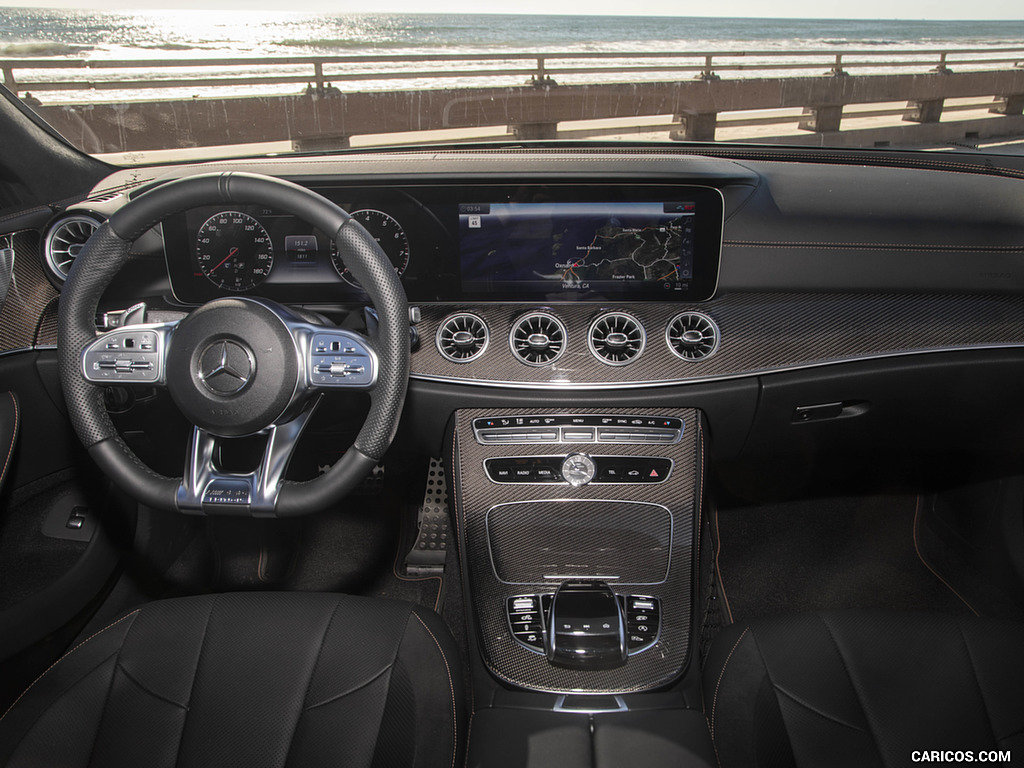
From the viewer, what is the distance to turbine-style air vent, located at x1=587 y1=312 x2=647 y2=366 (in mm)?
1858

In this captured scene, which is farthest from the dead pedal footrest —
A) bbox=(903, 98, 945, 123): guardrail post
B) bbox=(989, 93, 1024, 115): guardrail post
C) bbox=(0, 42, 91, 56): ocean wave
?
bbox=(989, 93, 1024, 115): guardrail post

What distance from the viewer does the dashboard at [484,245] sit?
1.82 m

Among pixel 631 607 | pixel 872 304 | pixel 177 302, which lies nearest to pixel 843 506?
pixel 872 304

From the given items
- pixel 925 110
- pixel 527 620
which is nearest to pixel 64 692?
pixel 527 620

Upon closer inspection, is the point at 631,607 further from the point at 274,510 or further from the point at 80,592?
the point at 80,592

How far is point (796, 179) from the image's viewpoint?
Result: 1.93 meters

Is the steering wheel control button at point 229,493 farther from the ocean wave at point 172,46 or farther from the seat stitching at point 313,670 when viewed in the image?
the ocean wave at point 172,46

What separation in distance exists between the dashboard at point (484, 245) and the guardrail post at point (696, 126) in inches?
17.2

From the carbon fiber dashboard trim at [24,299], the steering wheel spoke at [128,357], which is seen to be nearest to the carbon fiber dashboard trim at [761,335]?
the steering wheel spoke at [128,357]

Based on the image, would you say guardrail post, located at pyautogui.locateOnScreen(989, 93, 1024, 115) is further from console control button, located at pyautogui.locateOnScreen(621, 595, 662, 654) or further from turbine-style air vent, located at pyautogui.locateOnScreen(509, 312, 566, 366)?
console control button, located at pyautogui.locateOnScreen(621, 595, 662, 654)

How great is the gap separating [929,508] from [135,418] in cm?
263

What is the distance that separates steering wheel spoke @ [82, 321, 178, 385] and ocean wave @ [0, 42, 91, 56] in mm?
815

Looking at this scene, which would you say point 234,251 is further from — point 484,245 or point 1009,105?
point 1009,105

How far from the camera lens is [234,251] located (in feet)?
6.06
